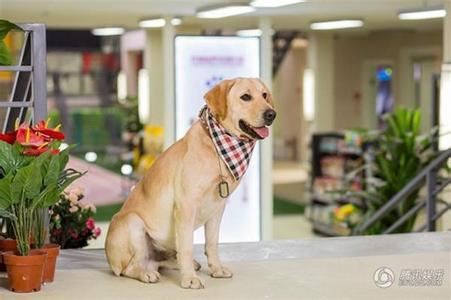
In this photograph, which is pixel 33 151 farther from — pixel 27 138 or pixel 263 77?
pixel 263 77

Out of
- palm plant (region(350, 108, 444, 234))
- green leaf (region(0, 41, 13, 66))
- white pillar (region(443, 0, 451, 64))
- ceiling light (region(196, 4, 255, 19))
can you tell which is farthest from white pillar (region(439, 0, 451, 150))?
green leaf (region(0, 41, 13, 66))

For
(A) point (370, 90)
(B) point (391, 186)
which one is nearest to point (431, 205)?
(B) point (391, 186)

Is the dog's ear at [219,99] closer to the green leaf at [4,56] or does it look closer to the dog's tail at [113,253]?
the dog's tail at [113,253]

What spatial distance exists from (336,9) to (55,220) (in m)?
4.60

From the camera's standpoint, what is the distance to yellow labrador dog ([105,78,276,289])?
8.71 feet

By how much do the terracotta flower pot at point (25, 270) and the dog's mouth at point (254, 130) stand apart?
2.47ft

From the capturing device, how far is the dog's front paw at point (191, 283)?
2.76m

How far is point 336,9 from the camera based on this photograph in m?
8.00

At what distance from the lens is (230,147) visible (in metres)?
2.69

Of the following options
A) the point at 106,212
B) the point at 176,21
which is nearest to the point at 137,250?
the point at 176,21

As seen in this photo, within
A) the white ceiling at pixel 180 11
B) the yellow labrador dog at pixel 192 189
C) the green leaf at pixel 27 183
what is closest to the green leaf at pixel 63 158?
the green leaf at pixel 27 183

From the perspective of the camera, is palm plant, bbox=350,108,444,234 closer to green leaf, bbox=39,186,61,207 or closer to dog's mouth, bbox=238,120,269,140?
dog's mouth, bbox=238,120,269,140

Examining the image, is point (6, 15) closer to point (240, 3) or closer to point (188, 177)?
point (240, 3)

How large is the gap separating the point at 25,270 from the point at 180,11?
568 cm
